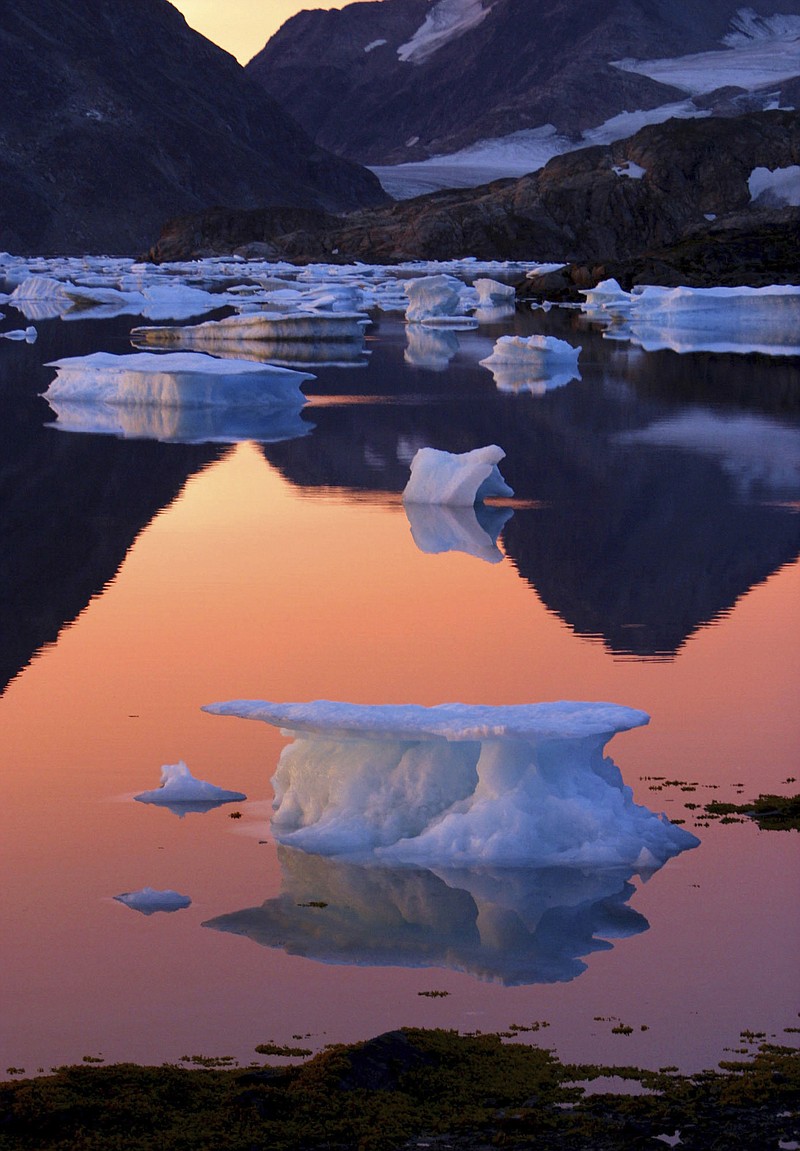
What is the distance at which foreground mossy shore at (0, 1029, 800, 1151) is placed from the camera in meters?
3.59

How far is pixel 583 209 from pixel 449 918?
84341mm

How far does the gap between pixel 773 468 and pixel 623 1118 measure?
497 inches

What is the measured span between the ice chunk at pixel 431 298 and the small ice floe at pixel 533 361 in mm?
13819

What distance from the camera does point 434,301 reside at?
40.4 metres

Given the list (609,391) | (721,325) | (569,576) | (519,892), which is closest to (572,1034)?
(519,892)

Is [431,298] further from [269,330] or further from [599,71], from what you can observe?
[599,71]

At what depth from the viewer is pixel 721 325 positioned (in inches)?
1428

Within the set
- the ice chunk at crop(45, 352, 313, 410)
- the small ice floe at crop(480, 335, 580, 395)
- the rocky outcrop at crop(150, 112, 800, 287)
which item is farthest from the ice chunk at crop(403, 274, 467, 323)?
the rocky outcrop at crop(150, 112, 800, 287)

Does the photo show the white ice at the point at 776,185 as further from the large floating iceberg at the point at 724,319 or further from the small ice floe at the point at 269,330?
the small ice floe at the point at 269,330

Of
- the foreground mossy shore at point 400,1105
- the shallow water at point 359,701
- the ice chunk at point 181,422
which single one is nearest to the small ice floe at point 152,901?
the shallow water at point 359,701

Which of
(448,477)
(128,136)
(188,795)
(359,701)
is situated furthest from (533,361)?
(128,136)

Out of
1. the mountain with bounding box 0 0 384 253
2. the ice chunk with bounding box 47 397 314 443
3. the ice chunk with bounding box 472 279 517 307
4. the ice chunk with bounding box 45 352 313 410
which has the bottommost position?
the ice chunk with bounding box 47 397 314 443

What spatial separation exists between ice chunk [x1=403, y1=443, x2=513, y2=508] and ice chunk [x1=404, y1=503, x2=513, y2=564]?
66mm

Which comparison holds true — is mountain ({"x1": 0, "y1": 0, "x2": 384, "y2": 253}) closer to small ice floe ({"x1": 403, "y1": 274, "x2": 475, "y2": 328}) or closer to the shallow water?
small ice floe ({"x1": 403, "y1": 274, "x2": 475, "y2": 328})
